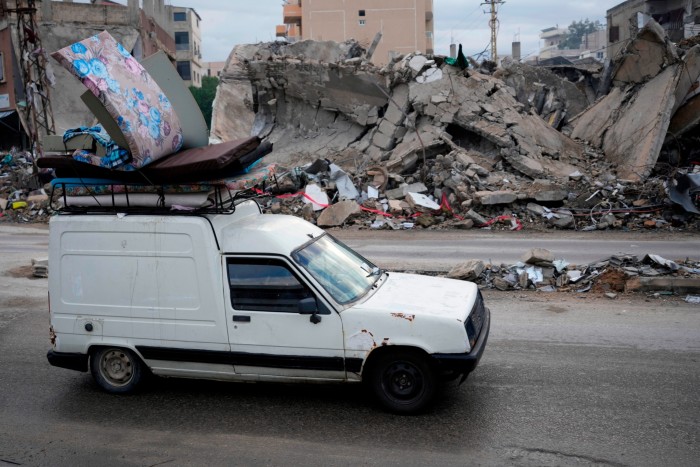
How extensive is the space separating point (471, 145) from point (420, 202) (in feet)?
17.1

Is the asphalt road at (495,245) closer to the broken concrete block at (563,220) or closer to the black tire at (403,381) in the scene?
the broken concrete block at (563,220)

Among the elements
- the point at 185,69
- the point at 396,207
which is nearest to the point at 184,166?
the point at 396,207

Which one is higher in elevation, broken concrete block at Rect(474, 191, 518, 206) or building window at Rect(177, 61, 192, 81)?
building window at Rect(177, 61, 192, 81)

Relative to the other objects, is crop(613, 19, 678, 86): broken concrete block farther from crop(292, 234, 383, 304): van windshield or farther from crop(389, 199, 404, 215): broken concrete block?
crop(292, 234, 383, 304): van windshield

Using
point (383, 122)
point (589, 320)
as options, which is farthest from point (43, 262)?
point (383, 122)

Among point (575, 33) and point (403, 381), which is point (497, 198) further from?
point (575, 33)

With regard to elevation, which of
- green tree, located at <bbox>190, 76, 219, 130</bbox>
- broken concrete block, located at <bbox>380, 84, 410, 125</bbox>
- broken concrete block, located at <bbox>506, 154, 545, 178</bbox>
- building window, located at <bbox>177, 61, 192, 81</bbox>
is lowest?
broken concrete block, located at <bbox>506, 154, 545, 178</bbox>

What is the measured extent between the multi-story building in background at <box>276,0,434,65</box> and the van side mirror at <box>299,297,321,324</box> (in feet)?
200

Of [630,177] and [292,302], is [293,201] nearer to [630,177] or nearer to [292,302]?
[630,177]

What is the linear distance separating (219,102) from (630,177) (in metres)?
23.5

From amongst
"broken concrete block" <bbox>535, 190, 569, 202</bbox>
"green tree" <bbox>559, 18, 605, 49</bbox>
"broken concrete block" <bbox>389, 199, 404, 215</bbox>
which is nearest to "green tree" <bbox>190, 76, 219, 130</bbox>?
"broken concrete block" <bbox>389, 199, 404, 215</bbox>

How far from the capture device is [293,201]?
→ 2098cm

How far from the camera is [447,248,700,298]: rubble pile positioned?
9805 mm

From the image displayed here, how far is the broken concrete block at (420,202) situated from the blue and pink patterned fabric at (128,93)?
14286 mm
